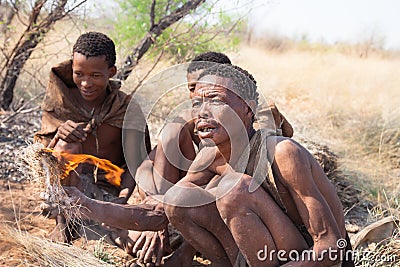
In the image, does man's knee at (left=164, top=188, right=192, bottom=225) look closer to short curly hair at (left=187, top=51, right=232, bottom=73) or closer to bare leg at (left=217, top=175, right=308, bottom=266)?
bare leg at (left=217, top=175, right=308, bottom=266)

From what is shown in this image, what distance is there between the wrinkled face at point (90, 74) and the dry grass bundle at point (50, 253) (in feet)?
3.03

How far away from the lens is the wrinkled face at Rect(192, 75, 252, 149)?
2.15 meters

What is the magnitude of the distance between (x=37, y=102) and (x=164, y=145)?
368 cm

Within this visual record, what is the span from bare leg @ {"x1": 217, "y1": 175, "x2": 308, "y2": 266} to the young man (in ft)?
3.76

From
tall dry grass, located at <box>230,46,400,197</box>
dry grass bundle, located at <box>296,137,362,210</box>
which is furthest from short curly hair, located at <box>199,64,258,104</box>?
tall dry grass, located at <box>230,46,400,197</box>

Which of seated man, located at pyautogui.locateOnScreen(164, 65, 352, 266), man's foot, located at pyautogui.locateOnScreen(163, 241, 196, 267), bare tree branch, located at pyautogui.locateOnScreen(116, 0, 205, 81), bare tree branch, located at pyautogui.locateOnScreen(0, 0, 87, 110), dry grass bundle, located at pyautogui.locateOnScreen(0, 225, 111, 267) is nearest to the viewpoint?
seated man, located at pyautogui.locateOnScreen(164, 65, 352, 266)

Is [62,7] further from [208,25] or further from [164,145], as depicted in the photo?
[164,145]

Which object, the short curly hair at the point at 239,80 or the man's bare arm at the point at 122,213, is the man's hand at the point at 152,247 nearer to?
the man's bare arm at the point at 122,213

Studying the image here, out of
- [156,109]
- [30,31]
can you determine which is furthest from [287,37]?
[30,31]

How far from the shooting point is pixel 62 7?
4.45 m

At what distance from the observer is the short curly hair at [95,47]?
3035 mm

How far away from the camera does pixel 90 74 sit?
3.07 m

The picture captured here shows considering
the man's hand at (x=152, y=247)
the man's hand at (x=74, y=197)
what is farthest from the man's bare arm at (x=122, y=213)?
the man's hand at (x=152, y=247)

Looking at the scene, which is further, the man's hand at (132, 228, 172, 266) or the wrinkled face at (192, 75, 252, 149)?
the man's hand at (132, 228, 172, 266)
